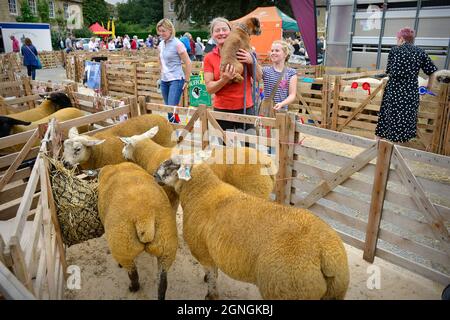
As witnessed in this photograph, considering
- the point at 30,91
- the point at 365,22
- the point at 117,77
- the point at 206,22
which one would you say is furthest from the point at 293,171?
the point at 206,22

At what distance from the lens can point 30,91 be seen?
8.05 metres

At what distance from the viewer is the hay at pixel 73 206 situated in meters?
3.03

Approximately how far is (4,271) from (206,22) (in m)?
37.0

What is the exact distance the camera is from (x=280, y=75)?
454cm

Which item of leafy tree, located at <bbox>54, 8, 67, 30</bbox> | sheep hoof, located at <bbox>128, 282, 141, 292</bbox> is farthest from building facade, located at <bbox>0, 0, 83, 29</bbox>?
sheep hoof, located at <bbox>128, 282, 141, 292</bbox>

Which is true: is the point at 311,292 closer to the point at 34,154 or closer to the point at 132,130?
the point at 132,130

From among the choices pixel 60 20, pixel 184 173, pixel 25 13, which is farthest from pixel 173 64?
pixel 60 20

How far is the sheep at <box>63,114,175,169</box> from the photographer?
3781 millimetres

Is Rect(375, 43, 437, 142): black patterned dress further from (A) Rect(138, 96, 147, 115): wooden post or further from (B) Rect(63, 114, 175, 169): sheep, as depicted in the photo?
(A) Rect(138, 96, 147, 115): wooden post

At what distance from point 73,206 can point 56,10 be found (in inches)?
1925

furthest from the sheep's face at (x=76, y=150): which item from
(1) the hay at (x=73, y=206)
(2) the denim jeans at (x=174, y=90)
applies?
(2) the denim jeans at (x=174, y=90)

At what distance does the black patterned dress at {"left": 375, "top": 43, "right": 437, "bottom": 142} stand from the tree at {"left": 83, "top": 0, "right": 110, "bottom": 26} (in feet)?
192

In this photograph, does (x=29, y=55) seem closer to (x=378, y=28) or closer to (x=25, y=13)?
(x=378, y=28)

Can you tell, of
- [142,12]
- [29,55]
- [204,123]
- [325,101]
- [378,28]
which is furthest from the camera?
[142,12]
